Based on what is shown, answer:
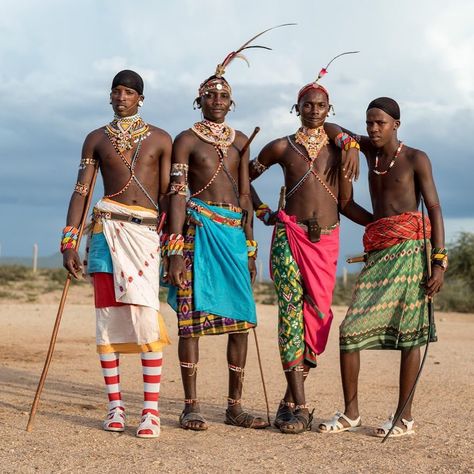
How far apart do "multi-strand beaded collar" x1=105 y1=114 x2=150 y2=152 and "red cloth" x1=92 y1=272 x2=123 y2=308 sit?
92 cm

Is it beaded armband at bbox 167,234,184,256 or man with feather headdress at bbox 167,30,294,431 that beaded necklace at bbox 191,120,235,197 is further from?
beaded armband at bbox 167,234,184,256

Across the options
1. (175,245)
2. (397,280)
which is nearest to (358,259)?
(397,280)

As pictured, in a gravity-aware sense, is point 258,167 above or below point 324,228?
above

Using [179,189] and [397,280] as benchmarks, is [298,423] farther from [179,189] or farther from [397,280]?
[179,189]

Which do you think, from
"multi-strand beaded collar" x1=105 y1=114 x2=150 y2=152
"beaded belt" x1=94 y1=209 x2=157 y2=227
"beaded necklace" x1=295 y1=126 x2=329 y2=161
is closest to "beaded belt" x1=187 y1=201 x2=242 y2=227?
"beaded belt" x1=94 y1=209 x2=157 y2=227

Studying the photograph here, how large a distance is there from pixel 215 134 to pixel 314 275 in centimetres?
130

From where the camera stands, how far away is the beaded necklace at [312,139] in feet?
21.2

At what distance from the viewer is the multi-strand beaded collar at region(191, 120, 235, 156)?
6422 mm

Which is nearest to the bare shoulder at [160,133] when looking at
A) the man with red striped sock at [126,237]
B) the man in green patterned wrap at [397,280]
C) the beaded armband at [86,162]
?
the man with red striped sock at [126,237]

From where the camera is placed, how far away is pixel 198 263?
6.29 m

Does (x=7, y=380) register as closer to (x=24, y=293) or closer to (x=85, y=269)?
(x=85, y=269)

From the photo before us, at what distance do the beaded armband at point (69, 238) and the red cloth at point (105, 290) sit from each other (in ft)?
0.89

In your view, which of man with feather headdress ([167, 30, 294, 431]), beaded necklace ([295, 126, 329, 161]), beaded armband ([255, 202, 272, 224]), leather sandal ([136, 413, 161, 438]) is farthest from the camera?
beaded armband ([255, 202, 272, 224])

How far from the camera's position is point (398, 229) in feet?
20.2
